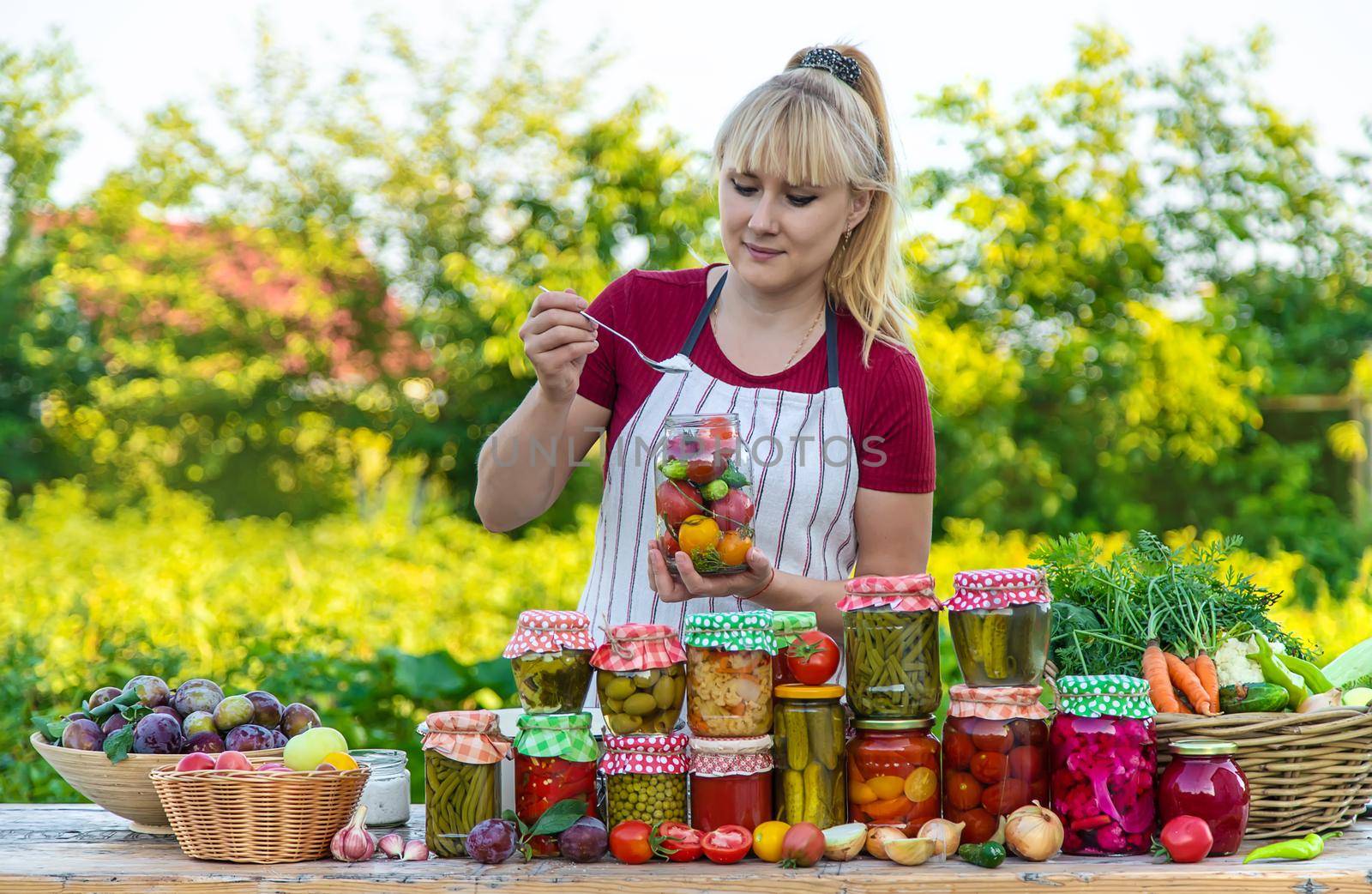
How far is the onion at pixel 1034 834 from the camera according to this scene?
1.86 m

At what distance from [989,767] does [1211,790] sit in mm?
332

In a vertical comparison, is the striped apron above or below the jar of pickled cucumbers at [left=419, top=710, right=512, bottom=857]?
above

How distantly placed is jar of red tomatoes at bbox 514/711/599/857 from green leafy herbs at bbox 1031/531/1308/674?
839 millimetres

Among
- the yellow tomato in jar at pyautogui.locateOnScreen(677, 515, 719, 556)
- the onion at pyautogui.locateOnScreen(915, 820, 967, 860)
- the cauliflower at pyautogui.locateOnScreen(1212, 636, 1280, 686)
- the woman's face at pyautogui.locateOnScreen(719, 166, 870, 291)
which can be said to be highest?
the woman's face at pyautogui.locateOnScreen(719, 166, 870, 291)

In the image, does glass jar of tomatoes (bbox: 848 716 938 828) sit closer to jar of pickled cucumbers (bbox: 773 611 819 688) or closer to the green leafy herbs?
jar of pickled cucumbers (bbox: 773 611 819 688)

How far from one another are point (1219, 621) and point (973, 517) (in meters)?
6.08

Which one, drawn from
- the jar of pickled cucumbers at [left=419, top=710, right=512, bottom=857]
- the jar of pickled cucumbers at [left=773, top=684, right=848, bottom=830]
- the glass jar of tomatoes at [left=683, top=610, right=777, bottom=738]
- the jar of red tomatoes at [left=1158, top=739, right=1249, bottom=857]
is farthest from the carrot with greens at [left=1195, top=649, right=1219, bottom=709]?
the jar of pickled cucumbers at [left=419, top=710, right=512, bottom=857]

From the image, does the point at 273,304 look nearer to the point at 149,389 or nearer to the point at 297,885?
the point at 149,389

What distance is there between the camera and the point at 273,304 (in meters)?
12.3

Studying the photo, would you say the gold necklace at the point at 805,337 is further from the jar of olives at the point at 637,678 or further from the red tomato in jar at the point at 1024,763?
the red tomato in jar at the point at 1024,763

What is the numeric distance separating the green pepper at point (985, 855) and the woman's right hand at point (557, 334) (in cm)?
107

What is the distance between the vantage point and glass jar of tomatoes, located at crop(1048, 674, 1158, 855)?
1.88 meters

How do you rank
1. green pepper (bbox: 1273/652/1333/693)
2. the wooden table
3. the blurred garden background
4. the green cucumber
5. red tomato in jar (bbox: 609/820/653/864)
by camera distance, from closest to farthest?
the wooden table, red tomato in jar (bbox: 609/820/653/864), the green cucumber, green pepper (bbox: 1273/652/1333/693), the blurred garden background

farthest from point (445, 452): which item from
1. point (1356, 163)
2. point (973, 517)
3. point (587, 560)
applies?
point (1356, 163)
